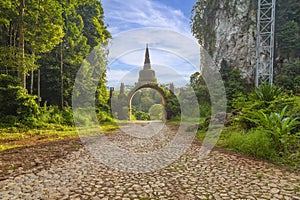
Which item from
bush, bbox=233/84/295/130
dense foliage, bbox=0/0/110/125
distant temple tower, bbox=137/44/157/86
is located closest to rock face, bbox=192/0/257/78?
distant temple tower, bbox=137/44/157/86

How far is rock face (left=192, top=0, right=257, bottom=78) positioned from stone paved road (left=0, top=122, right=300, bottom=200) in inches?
563

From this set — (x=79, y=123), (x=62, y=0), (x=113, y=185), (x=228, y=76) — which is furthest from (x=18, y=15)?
(x=228, y=76)

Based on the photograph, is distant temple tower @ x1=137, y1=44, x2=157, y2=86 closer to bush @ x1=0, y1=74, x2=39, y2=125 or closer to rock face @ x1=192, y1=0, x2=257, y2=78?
rock face @ x1=192, y1=0, x2=257, y2=78

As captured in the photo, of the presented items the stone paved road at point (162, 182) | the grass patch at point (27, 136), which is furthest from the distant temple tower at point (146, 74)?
the stone paved road at point (162, 182)

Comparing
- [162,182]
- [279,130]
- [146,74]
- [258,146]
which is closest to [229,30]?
[146,74]

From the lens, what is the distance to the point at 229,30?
17.6 m

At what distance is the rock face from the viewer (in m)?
15.9

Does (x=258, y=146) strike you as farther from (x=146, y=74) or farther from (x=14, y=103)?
(x=146, y=74)

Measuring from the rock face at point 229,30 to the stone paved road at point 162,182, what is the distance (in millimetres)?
14297

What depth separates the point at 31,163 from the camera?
12.7ft

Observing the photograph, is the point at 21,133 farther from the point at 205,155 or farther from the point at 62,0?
the point at 62,0

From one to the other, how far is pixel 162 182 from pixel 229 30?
1794cm

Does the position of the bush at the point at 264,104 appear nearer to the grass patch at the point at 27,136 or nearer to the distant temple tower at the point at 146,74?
the grass patch at the point at 27,136

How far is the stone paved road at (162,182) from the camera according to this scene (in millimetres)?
2600
